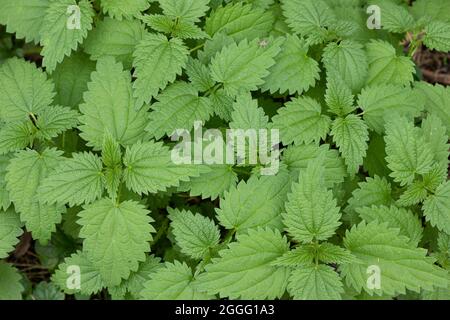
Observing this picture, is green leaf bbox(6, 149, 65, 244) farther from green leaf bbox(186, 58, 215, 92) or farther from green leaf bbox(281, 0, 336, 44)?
green leaf bbox(281, 0, 336, 44)

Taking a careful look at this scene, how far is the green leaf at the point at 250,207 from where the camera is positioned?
3264 mm

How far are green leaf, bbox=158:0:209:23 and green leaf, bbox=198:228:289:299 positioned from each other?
143 centimetres

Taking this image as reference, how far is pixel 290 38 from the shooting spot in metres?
3.68

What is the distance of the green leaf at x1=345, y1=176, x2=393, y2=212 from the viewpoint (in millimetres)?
3469

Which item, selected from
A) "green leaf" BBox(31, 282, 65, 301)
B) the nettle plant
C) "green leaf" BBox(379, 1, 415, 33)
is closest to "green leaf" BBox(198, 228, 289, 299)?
the nettle plant

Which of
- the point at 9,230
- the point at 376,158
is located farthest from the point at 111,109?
the point at 376,158

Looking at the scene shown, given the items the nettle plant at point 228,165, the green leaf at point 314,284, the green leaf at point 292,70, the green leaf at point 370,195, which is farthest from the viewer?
the green leaf at point 292,70

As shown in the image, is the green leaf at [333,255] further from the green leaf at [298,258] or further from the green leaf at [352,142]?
the green leaf at [352,142]

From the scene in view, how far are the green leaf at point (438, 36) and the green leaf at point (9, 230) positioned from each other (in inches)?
117

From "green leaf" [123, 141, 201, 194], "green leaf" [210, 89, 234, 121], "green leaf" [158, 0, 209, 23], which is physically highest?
"green leaf" [158, 0, 209, 23]
